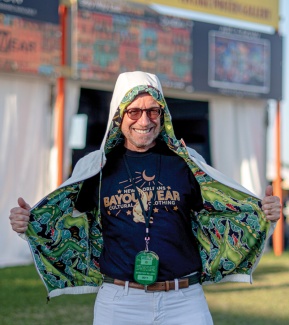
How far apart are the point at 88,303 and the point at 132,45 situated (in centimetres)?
470

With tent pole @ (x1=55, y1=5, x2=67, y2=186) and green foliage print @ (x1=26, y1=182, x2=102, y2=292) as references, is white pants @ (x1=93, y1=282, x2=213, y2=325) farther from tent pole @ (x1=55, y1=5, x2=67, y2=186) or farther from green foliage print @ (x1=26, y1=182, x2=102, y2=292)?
tent pole @ (x1=55, y1=5, x2=67, y2=186)

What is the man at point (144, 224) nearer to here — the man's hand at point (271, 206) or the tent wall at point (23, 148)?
the man's hand at point (271, 206)

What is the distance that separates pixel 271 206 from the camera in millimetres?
3029

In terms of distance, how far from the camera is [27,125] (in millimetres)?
9914

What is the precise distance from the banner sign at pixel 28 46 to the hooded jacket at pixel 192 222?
6286 mm

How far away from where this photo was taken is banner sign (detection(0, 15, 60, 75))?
923cm

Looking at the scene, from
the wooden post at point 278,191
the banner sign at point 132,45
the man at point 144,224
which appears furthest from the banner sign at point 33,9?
the man at point 144,224

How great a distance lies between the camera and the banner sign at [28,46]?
9.23 metres

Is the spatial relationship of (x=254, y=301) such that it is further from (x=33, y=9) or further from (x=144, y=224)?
(x=33, y=9)

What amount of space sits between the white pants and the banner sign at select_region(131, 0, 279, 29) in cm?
820

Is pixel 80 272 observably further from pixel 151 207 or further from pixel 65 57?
pixel 65 57

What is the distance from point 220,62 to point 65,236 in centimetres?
846

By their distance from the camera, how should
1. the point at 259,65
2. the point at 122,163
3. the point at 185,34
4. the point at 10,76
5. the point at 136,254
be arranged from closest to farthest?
the point at 136,254
the point at 122,163
the point at 10,76
the point at 185,34
the point at 259,65

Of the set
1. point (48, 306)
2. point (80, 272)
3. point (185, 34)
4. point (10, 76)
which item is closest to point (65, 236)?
point (80, 272)
